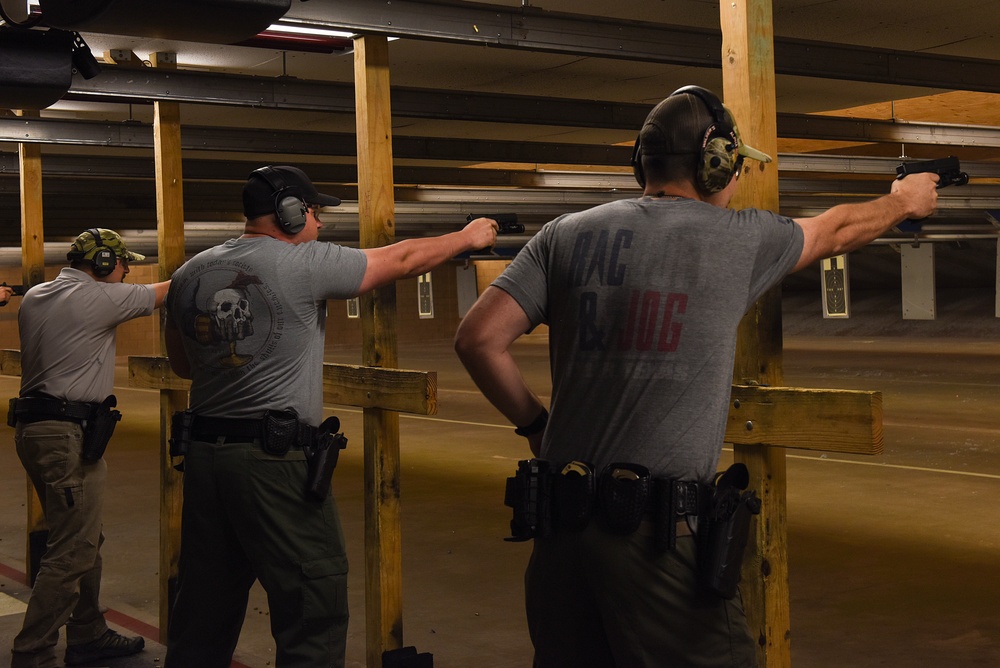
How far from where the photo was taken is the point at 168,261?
4.86 metres

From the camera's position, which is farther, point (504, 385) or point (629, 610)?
point (504, 385)

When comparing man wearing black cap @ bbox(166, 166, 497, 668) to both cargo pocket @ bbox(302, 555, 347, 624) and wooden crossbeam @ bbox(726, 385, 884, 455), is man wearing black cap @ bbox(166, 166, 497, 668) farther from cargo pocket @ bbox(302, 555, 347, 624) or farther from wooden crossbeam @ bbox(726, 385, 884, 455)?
wooden crossbeam @ bbox(726, 385, 884, 455)

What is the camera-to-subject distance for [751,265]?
2.22 metres

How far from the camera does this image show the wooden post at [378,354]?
4.00 m

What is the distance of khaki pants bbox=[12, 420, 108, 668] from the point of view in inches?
167

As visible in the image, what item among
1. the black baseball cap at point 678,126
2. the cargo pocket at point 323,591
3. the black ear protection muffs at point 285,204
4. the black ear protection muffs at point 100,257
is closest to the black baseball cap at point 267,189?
the black ear protection muffs at point 285,204

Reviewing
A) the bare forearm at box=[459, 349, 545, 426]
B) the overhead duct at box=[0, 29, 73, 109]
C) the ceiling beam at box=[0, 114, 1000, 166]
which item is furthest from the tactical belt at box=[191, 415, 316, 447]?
the ceiling beam at box=[0, 114, 1000, 166]

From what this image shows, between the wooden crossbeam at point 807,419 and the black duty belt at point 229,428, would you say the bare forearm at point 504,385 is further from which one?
the black duty belt at point 229,428

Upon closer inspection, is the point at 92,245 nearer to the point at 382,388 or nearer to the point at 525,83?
the point at 382,388

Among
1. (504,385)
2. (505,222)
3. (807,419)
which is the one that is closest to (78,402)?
(505,222)

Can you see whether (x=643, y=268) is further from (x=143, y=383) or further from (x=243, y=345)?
(x=143, y=383)

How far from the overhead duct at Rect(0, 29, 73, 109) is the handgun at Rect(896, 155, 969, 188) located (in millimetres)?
2380

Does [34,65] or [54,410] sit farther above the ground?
[34,65]

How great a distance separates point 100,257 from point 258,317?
1.58 m
